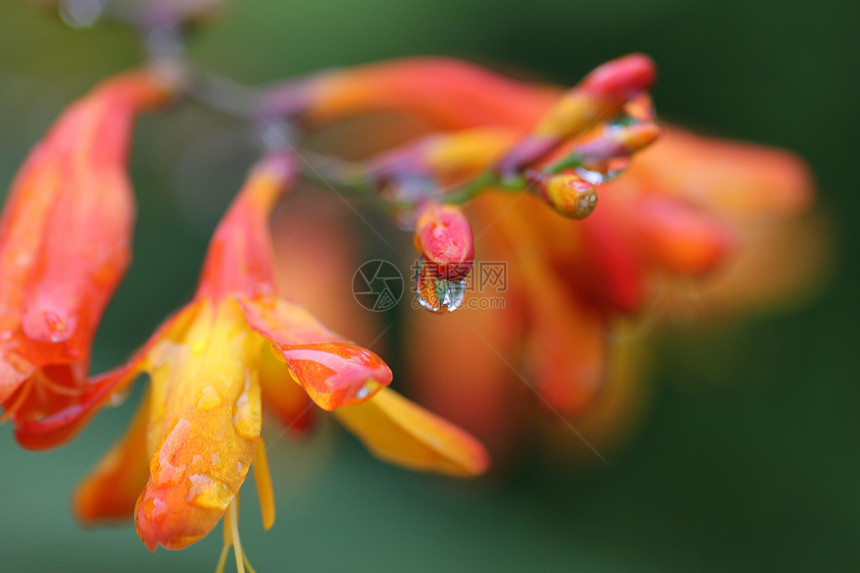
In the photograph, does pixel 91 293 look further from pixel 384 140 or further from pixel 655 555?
pixel 655 555

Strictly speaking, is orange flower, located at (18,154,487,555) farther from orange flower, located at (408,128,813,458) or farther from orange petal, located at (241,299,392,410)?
orange flower, located at (408,128,813,458)

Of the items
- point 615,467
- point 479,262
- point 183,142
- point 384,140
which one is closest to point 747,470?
point 615,467

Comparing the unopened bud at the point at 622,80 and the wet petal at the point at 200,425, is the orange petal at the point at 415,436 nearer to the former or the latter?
the wet petal at the point at 200,425

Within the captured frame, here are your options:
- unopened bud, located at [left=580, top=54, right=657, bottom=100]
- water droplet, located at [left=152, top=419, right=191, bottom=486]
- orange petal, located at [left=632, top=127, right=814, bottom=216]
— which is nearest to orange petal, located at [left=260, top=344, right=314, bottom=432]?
water droplet, located at [left=152, top=419, right=191, bottom=486]

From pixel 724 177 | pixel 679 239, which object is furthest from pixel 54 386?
pixel 724 177

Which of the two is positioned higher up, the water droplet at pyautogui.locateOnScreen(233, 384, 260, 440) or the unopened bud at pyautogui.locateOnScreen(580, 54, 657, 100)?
the unopened bud at pyautogui.locateOnScreen(580, 54, 657, 100)

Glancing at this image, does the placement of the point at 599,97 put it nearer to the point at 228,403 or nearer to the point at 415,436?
the point at 415,436
